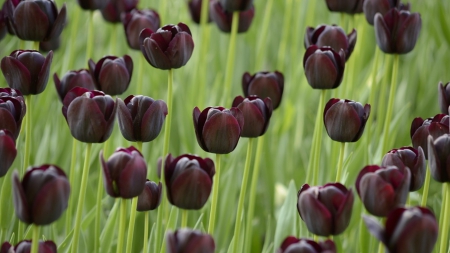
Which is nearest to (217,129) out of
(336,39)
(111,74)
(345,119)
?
(345,119)

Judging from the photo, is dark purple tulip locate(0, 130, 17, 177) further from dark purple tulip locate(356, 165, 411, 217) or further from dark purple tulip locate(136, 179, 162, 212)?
dark purple tulip locate(356, 165, 411, 217)

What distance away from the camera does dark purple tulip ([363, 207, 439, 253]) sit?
76 centimetres

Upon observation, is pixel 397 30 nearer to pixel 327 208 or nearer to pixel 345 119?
pixel 345 119

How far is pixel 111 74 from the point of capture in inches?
51.2

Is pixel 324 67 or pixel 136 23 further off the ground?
pixel 136 23

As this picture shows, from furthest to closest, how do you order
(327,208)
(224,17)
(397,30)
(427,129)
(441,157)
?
(224,17)
(397,30)
(427,129)
(441,157)
(327,208)

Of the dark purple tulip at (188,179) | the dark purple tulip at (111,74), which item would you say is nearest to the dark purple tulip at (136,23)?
the dark purple tulip at (111,74)

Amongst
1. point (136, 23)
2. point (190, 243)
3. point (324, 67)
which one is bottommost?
point (190, 243)

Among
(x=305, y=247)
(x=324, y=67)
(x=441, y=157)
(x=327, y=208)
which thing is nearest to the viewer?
(x=305, y=247)

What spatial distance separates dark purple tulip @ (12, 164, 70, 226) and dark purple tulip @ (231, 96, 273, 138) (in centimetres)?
44

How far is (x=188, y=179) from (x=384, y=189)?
0.85 ft

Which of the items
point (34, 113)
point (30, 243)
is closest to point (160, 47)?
point (30, 243)

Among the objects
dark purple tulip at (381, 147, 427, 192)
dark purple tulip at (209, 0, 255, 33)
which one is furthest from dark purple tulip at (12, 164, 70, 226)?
dark purple tulip at (209, 0, 255, 33)

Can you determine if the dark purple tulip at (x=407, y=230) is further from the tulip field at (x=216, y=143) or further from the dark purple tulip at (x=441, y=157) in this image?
the dark purple tulip at (x=441, y=157)
